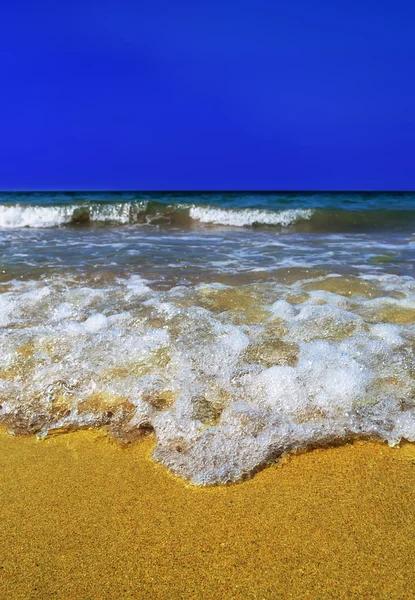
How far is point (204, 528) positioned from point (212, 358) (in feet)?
3.18

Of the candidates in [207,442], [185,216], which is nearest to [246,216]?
[185,216]

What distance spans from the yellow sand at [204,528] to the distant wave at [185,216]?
364 inches

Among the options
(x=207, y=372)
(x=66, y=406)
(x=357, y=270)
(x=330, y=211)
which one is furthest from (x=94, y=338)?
(x=330, y=211)

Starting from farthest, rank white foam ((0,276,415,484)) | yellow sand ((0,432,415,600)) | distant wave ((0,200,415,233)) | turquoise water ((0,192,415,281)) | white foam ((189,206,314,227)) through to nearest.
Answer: white foam ((189,206,314,227)) → distant wave ((0,200,415,233)) → turquoise water ((0,192,415,281)) → white foam ((0,276,415,484)) → yellow sand ((0,432,415,600))

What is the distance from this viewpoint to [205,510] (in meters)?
1.34

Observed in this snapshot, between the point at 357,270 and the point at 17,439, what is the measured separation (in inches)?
129

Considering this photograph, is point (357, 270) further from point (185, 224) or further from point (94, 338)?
point (185, 224)

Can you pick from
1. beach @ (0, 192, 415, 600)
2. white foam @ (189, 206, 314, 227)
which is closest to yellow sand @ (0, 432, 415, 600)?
beach @ (0, 192, 415, 600)

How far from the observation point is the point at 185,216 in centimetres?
1196

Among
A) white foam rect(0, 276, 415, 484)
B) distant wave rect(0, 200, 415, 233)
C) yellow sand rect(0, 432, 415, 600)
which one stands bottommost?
yellow sand rect(0, 432, 415, 600)

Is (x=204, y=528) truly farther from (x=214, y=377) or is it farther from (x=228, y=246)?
(x=228, y=246)

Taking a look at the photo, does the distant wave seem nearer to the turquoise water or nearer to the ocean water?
the turquoise water

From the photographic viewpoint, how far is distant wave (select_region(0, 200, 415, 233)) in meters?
10.9

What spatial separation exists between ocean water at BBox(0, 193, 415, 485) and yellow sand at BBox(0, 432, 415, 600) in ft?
0.36
